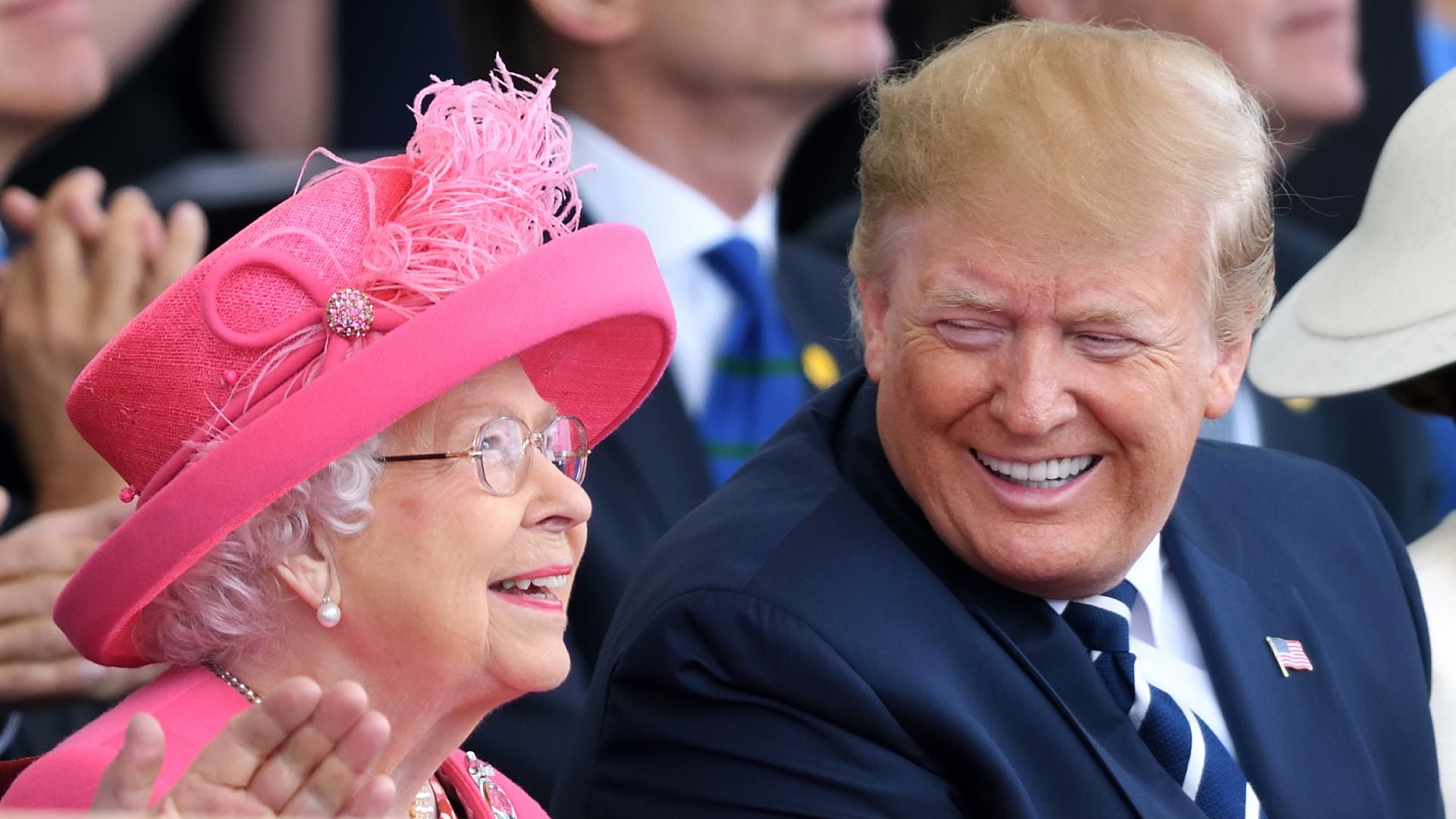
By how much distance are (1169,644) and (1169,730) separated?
24cm

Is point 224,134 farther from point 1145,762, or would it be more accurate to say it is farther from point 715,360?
point 1145,762

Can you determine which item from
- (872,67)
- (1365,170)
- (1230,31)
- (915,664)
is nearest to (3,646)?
(915,664)

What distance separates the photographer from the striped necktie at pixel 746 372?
12.3 feet

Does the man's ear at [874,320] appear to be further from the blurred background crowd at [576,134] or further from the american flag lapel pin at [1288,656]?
the blurred background crowd at [576,134]

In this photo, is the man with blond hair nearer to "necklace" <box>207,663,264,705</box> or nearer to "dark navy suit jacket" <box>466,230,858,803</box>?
"necklace" <box>207,663,264,705</box>

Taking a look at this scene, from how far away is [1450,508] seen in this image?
4633 millimetres

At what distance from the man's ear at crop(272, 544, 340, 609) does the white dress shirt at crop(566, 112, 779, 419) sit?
1.90 meters

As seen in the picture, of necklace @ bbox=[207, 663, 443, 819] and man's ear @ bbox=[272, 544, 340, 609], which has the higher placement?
man's ear @ bbox=[272, 544, 340, 609]

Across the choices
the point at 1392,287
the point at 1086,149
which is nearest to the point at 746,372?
the point at 1392,287

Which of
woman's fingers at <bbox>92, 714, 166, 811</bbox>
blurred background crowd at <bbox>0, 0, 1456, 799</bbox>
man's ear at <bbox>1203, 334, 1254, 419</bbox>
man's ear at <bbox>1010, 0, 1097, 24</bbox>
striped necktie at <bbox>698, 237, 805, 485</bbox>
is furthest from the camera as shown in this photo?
man's ear at <bbox>1010, 0, 1097, 24</bbox>

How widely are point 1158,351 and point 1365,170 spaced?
2.92 metres

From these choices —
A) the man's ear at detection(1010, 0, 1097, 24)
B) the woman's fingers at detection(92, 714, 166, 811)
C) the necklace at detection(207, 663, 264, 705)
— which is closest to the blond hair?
the necklace at detection(207, 663, 264, 705)

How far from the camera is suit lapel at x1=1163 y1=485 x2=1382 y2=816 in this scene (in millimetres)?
2404

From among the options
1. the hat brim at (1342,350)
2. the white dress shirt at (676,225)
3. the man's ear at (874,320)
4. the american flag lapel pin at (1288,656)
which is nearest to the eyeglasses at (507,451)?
the man's ear at (874,320)
